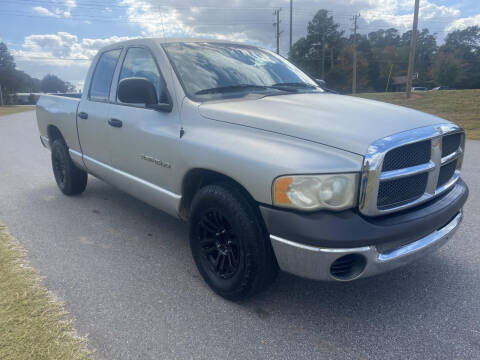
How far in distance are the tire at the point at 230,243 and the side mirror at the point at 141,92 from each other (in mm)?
864

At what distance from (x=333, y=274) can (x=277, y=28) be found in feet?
140

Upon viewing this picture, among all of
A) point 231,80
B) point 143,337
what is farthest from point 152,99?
point 143,337

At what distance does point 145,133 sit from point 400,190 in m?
2.00

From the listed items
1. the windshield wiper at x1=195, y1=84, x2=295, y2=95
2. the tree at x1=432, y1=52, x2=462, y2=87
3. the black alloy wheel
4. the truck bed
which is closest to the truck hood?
the windshield wiper at x1=195, y1=84, x2=295, y2=95

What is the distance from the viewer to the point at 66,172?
495cm

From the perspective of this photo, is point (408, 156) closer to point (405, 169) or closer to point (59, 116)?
point (405, 169)

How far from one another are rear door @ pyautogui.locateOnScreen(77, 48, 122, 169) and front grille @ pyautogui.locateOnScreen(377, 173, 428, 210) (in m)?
2.65

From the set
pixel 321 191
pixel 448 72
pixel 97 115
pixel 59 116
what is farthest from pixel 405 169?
pixel 448 72

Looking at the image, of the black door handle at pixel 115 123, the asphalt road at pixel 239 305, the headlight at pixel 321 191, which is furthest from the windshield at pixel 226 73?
the asphalt road at pixel 239 305

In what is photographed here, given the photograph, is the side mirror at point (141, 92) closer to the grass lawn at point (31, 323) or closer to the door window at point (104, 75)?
the door window at point (104, 75)

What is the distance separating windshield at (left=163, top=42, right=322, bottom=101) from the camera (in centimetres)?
302

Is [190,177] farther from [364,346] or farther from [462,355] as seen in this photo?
[462,355]

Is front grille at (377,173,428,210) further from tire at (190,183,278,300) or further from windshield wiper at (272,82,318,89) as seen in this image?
windshield wiper at (272,82,318,89)

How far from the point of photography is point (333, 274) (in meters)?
2.12
